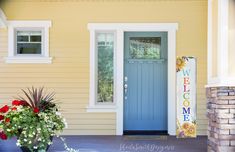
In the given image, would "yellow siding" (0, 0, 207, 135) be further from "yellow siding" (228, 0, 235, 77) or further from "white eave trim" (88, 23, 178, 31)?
"yellow siding" (228, 0, 235, 77)

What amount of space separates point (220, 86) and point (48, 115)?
8.50 ft

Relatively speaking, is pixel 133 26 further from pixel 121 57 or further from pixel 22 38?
pixel 22 38

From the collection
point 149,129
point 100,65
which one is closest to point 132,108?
point 149,129

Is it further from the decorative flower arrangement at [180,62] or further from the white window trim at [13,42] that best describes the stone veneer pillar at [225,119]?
the white window trim at [13,42]

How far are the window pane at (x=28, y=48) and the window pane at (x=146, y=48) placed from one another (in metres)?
2.03

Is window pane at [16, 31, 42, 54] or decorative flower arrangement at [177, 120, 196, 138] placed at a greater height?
window pane at [16, 31, 42, 54]

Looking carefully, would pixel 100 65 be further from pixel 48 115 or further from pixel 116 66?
pixel 48 115

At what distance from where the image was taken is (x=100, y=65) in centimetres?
886

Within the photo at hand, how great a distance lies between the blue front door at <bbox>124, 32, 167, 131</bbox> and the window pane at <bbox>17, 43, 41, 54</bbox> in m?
1.90

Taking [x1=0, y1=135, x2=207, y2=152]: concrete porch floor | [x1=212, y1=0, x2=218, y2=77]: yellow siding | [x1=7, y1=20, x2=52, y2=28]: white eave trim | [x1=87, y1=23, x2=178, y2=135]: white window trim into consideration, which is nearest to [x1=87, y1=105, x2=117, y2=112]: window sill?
[x1=87, y1=23, x2=178, y2=135]: white window trim

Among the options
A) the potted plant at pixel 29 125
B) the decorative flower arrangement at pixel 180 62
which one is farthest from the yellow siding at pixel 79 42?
the potted plant at pixel 29 125

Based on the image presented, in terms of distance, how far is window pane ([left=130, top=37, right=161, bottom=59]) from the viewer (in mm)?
8906

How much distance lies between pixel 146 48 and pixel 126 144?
2.46 m

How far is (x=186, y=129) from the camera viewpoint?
6941 mm
